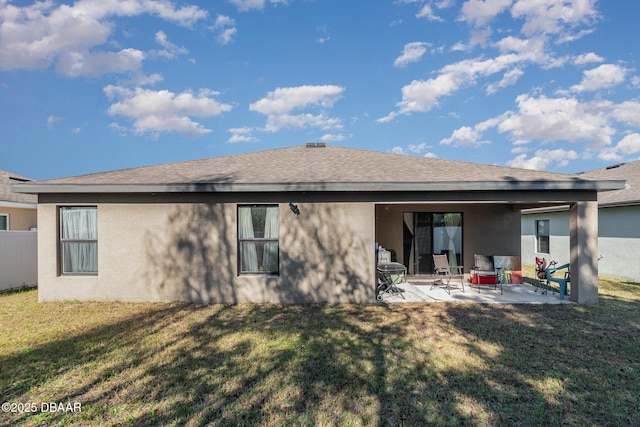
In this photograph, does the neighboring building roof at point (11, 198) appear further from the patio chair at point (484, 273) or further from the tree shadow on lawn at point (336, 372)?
the patio chair at point (484, 273)

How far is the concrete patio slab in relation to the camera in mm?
7289

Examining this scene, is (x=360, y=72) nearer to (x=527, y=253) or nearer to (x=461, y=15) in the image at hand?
(x=461, y=15)

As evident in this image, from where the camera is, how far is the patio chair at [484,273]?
338 inches

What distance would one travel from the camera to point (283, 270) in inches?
282

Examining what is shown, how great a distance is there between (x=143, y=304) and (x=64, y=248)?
2.54m

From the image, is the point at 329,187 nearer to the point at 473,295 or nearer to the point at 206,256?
the point at 206,256

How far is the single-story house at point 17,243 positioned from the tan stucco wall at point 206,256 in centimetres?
287

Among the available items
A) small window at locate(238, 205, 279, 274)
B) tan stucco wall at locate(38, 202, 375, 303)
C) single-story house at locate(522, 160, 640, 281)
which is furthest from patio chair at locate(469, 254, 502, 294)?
small window at locate(238, 205, 279, 274)

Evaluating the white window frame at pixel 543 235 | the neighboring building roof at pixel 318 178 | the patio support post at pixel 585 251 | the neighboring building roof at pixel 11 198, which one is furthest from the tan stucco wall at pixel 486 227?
the neighboring building roof at pixel 11 198

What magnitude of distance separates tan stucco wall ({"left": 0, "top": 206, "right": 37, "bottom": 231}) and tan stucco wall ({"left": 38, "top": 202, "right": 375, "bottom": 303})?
529cm

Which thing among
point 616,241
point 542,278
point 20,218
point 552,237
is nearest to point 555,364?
point 542,278

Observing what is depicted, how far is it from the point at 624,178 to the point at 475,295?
1077cm

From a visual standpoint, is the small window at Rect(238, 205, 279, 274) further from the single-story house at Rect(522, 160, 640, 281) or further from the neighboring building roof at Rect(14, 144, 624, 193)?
the single-story house at Rect(522, 160, 640, 281)

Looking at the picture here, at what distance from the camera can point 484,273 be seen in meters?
8.55
